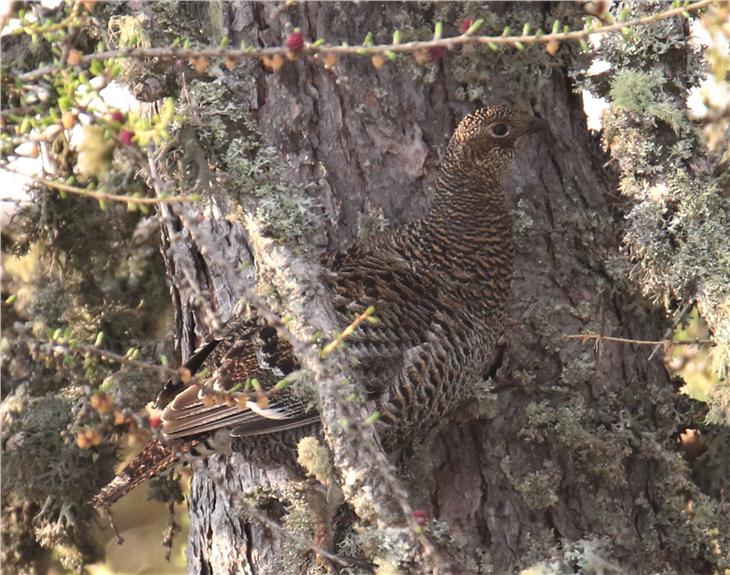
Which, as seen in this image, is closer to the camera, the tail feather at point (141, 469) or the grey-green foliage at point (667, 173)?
the grey-green foliage at point (667, 173)

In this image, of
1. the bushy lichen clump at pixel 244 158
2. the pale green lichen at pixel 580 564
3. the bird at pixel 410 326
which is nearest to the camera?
the pale green lichen at pixel 580 564

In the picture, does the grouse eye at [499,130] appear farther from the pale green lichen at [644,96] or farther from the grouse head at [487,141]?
the pale green lichen at [644,96]

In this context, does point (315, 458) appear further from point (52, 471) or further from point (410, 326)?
point (52, 471)

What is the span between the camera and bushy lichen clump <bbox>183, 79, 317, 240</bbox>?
2.88 m

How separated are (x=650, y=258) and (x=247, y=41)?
4.66 ft

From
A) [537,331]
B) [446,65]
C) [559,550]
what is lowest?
[559,550]

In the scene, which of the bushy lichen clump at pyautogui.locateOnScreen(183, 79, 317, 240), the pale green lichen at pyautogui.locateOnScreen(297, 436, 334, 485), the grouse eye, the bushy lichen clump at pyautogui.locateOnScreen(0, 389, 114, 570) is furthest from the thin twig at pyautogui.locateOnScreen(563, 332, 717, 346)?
the bushy lichen clump at pyautogui.locateOnScreen(0, 389, 114, 570)

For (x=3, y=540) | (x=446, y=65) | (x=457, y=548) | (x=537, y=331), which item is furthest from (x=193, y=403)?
(x=3, y=540)

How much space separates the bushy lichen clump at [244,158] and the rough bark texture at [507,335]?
8.6 inches

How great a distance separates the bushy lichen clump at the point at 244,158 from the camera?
2881 mm

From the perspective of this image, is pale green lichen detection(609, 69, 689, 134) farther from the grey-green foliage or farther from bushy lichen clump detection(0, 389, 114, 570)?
bushy lichen clump detection(0, 389, 114, 570)

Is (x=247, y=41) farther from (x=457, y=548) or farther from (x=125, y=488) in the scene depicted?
(x=457, y=548)

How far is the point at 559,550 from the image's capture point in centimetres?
307

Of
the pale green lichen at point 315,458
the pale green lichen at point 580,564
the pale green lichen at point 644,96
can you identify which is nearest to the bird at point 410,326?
the pale green lichen at point 644,96
